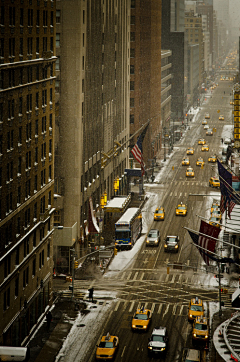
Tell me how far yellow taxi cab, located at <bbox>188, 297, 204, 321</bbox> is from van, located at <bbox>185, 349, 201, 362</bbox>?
32.3ft

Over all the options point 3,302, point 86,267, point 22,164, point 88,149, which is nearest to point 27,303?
point 3,302

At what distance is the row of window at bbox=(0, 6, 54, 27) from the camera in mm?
50463

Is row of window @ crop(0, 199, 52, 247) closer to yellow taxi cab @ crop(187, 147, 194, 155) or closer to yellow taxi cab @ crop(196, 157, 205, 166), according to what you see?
yellow taxi cab @ crop(196, 157, 205, 166)

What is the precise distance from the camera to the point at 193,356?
48688 millimetres

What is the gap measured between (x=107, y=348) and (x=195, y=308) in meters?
12.0

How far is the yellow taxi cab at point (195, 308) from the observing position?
196ft

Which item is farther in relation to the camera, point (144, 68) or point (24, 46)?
point (144, 68)

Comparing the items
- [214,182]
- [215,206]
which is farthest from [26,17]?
[214,182]

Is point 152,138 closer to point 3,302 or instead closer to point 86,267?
point 86,267

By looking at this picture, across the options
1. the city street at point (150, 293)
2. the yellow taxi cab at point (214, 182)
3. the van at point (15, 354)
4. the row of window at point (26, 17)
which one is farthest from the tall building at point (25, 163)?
the yellow taxi cab at point (214, 182)

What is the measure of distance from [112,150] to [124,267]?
3146 centimetres

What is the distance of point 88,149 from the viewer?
87.9m

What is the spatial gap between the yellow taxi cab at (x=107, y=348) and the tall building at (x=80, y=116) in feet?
64.0

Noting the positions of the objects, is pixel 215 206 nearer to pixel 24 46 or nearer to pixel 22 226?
pixel 22 226
